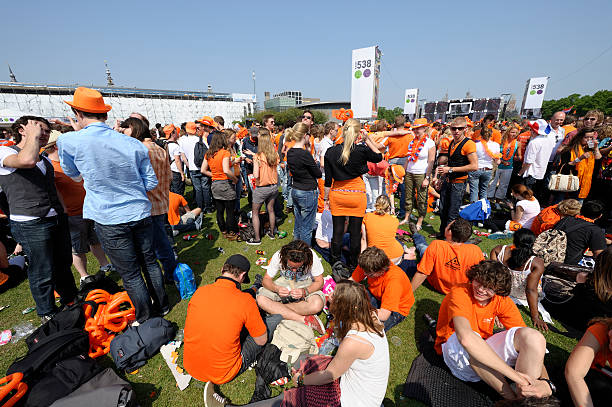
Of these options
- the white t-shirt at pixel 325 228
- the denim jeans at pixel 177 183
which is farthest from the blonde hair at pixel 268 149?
the denim jeans at pixel 177 183

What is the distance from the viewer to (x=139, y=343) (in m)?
2.77

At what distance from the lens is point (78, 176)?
2.81 meters

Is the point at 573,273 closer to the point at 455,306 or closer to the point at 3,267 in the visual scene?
the point at 455,306

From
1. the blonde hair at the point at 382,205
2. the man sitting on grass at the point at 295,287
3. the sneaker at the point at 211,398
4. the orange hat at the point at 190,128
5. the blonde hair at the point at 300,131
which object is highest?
the orange hat at the point at 190,128

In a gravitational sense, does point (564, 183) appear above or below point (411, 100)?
below

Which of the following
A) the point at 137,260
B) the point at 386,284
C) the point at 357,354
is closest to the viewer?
the point at 357,354

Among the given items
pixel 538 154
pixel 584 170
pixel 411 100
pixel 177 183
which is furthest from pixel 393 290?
pixel 411 100

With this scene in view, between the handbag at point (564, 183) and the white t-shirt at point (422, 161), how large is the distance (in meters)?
2.55

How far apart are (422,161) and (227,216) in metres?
4.37

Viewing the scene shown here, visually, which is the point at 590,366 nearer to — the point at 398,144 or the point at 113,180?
the point at 113,180

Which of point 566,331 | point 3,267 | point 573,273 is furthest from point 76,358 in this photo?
point 573,273

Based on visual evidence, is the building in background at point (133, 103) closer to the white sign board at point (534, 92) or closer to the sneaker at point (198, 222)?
the sneaker at point (198, 222)

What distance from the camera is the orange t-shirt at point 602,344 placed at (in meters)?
1.90

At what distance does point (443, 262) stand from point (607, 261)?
1440 millimetres
